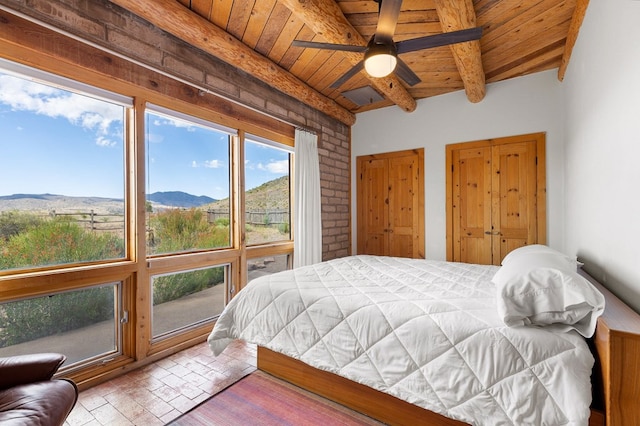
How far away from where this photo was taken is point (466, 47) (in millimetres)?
2482

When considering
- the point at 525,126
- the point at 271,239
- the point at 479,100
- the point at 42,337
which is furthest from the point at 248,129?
the point at 525,126

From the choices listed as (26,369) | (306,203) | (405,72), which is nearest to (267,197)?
(306,203)

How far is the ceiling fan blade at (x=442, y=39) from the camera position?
1704mm

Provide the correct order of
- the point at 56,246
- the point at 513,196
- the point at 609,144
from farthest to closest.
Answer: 1. the point at 513,196
2. the point at 56,246
3. the point at 609,144

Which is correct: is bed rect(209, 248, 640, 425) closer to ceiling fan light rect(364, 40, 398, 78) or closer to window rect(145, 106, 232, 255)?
window rect(145, 106, 232, 255)

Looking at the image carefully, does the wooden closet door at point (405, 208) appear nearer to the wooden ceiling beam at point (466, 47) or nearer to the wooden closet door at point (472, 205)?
the wooden closet door at point (472, 205)

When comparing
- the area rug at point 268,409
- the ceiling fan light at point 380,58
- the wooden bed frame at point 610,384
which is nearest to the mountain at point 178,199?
the area rug at point 268,409

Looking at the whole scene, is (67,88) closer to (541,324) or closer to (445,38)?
(445,38)

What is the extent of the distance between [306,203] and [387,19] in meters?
2.22

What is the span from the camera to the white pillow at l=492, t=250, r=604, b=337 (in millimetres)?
1185

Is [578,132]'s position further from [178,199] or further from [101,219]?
[101,219]

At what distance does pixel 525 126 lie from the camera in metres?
3.31

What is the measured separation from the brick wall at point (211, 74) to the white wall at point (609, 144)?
2633 millimetres

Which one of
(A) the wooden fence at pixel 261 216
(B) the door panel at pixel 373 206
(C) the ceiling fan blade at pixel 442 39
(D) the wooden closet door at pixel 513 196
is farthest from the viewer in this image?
(B) the door panel at pixel 373 206
